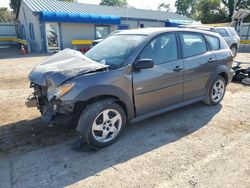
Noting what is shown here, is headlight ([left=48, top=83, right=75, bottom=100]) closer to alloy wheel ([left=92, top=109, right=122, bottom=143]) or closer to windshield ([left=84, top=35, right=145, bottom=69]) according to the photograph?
alloy wheel ([left=92, top=109, right=122, bottom=143])

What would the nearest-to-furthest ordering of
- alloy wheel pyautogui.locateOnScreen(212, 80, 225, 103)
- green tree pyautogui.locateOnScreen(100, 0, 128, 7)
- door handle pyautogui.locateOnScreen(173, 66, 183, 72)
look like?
1. door handle pyautogui.locateOnScreen(173, 66, 183, 72)
2. alloy wheel pyautogui.locateOnScreen(212, 80, 225, 103)
3. green tree pyautogui.locateOnScreen(100, 0, 128, 7)

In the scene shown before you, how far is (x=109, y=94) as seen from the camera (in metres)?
3.61

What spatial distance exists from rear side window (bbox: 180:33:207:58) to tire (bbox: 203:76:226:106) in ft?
2.88

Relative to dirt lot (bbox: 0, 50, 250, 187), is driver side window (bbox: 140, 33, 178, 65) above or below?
above

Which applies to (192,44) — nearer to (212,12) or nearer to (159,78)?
(159,78)

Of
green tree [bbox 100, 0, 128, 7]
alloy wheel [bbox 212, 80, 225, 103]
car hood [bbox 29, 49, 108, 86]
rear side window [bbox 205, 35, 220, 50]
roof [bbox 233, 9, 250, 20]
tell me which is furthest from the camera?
green tree [bbox 100, 0, 128, 7]

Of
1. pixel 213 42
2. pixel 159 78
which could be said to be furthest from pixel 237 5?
pixel 159 78

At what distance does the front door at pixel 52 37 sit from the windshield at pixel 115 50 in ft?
50.7

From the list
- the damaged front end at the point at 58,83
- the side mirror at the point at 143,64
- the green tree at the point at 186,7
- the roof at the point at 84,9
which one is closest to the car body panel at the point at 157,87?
the side mirror at the point at 143,64

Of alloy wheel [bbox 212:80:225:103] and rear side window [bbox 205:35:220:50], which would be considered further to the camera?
alloy wheel [bbox 212:80:225:103]

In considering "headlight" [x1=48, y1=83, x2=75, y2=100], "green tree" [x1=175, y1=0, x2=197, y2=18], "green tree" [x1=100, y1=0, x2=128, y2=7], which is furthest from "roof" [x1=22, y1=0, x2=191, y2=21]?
"green tree" [x1=100, y1=0, x2=128, y2=7]

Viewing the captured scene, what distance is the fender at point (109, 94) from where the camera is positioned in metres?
3.37

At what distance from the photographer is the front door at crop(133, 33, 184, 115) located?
3992mm

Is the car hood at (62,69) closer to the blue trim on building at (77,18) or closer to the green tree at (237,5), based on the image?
the blue trim on building at (77,18)
